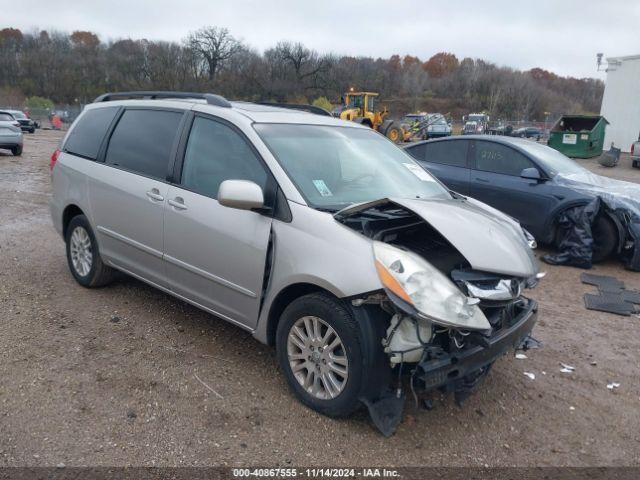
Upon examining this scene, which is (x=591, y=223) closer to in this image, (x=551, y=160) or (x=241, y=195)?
(x=551, y=160)

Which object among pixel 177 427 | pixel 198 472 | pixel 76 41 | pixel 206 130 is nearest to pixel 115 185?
pixel 206 130

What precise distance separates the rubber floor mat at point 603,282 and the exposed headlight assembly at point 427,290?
148 inches

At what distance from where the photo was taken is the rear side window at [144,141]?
4152mm

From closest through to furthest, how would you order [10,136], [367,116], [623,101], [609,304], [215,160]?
[215,160] < [609,304] < [10,136] < [623,101] < [367,116]

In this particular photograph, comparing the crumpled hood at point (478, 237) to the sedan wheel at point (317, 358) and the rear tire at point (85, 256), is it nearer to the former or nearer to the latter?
the sedan wheel at point (317, 358)

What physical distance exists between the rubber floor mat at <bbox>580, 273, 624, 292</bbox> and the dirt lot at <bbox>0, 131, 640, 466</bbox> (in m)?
0.93

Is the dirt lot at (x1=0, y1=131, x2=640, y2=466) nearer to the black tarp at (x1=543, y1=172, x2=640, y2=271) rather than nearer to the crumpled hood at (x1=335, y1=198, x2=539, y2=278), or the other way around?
the crumpled hood at (x1=335, y1=198, x2=539, y2=278)

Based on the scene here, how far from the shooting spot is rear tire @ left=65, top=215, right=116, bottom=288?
16.0ft

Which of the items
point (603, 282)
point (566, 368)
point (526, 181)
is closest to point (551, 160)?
point (526, 181)

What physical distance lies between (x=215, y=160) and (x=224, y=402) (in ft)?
5.48

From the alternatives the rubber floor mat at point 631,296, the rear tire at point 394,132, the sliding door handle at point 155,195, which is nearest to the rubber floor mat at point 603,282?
the rubber floor mat at point 631,296

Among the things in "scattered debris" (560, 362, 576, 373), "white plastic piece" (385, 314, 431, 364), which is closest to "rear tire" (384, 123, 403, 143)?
"scattered debris" (560, 362, 576, 373)

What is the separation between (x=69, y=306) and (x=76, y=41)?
10034 centimetres

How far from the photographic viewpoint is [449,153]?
8.19 meters
